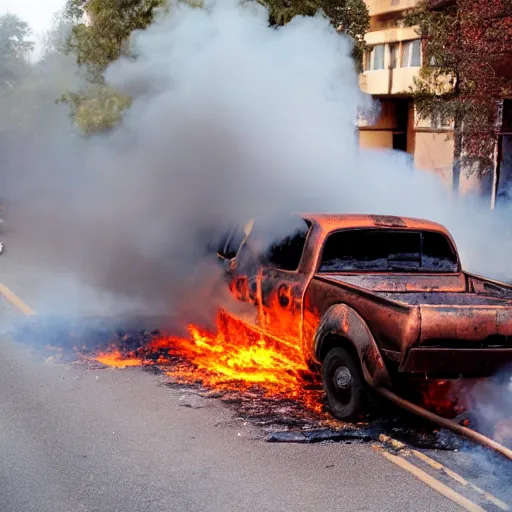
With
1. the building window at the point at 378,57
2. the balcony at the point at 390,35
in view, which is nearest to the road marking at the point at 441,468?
the balcony at the point at 390,35

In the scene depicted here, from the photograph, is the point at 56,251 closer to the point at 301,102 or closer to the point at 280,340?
the point at 301,102

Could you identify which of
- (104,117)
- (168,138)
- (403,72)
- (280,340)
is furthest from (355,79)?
(403,72)

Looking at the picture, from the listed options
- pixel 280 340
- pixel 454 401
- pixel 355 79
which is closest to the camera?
pixel 454 401

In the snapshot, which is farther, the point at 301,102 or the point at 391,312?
the point at 301,102

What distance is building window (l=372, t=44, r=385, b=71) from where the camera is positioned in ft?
74.6

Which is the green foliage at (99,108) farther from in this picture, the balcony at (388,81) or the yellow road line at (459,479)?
the yellow road line at (459,479)

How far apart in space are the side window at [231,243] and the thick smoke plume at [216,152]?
1.69 feet

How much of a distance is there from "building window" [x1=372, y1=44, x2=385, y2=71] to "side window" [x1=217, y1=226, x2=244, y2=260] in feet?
52.1

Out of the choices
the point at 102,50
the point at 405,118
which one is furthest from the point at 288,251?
the point at 405,118

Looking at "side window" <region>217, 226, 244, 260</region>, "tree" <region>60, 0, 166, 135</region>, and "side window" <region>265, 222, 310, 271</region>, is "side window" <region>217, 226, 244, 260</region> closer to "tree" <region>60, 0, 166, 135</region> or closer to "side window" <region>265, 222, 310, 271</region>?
"side window" <region>265, 222, 310, 271</region>

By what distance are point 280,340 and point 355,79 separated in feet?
20.3

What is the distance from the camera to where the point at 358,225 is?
6.83m

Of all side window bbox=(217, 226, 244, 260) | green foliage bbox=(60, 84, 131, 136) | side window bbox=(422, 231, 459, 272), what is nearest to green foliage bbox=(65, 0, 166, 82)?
green foliage bbox=(60, 84, 131, 136)

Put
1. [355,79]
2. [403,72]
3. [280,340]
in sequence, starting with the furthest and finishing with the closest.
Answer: [403,72] → [355,79] → [280,340]
